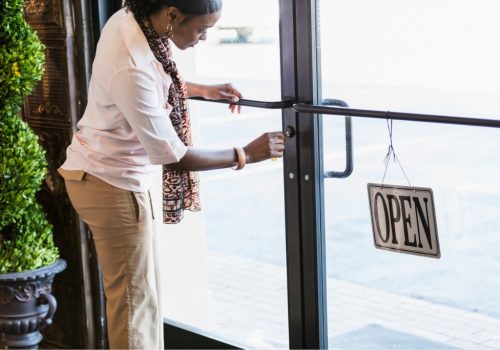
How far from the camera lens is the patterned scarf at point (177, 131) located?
2855 millimetres

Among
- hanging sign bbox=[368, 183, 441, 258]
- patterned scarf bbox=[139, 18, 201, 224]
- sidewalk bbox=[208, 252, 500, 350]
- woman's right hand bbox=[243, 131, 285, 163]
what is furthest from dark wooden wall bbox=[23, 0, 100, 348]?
hanging sign bbox=[368, 183, 441, 258]

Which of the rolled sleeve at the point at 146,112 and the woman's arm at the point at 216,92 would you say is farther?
the woman's arm at the point at 216,92

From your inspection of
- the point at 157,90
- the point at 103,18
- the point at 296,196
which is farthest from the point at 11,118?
the point at 296,196

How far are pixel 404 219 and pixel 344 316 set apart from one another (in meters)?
0.66

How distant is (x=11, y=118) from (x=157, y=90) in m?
0.89

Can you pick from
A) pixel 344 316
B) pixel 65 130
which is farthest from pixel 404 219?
pixel 65 130

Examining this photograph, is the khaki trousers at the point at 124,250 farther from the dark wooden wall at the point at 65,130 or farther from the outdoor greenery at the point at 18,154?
the dark wooden wall at the point at 65,130

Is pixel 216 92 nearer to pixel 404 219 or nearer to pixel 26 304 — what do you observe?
pixel 404 219

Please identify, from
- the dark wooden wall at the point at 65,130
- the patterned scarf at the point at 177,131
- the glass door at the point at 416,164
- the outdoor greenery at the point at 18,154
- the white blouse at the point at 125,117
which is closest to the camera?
the glass door at the point at 416,164

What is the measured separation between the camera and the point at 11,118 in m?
3.49

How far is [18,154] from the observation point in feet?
11.3

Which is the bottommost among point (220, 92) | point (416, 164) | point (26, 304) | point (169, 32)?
point (26, 304)

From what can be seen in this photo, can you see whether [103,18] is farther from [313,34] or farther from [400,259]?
[400,259]

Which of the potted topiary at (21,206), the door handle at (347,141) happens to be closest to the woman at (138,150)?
the door handle at (347,141)
